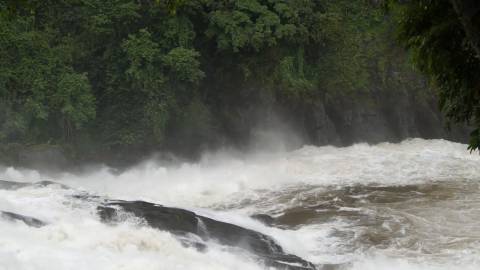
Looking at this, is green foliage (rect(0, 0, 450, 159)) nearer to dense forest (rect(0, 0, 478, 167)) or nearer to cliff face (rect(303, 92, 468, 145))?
dense forest (rect(0, 0, 478, 167))

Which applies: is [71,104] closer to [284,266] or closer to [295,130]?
[295,130]

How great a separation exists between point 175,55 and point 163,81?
0.78 meters

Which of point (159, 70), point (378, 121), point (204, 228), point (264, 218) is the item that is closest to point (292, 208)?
point (264, 218)

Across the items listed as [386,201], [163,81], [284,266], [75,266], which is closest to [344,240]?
[284,266]

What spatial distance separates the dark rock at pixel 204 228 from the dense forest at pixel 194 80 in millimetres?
6268

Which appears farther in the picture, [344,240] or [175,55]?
[175,55]

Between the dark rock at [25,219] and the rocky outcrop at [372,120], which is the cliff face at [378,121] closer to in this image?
the rocky outcrop at [372,120]

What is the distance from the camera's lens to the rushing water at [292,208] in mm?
8883

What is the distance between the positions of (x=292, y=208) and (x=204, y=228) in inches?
129

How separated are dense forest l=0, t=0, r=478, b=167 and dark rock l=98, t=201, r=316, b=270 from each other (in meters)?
6.27

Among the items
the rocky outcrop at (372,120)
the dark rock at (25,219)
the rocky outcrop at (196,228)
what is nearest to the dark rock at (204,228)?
the rocky outcrop at (196,228)

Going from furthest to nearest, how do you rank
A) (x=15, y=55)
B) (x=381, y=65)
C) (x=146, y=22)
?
(x=381, y=65)
(x=146, y=22)
(x=15, y=55)

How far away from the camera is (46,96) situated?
1620 centimetres

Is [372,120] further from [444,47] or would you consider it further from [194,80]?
[444,47]
